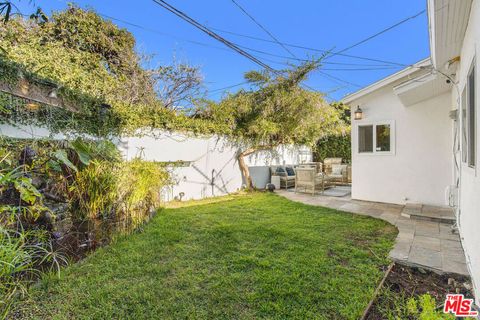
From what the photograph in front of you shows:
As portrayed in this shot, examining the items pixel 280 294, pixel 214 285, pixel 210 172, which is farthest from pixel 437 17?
pixel 210 172

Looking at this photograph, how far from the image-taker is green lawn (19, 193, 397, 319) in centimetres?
226

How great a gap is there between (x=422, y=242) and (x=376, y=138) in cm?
376

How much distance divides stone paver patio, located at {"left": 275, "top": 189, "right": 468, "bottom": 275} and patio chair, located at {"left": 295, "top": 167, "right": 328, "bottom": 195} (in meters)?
2.02

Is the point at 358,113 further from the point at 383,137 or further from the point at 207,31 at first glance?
the point at 207,31

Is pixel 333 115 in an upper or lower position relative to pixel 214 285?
→ upper

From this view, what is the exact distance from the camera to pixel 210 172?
8.64m

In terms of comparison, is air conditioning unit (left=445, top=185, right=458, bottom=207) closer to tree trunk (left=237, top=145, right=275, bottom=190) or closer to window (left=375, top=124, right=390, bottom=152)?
window (left=375, top=124, right=390, bottom=152)

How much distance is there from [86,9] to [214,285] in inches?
456

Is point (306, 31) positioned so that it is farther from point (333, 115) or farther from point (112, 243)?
point (112, 243)

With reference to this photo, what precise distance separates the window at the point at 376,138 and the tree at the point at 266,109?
2.84 m

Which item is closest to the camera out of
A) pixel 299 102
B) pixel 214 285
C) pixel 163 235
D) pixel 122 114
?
pixel 214 285

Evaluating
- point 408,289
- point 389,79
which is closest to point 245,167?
point 389,79

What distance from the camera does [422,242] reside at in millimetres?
3893

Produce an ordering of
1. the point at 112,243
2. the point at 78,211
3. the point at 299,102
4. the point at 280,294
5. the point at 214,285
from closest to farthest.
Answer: the point at 280,294, the point at 214,285, the point at 78,211, the point at 112,243, the point at 299,102
